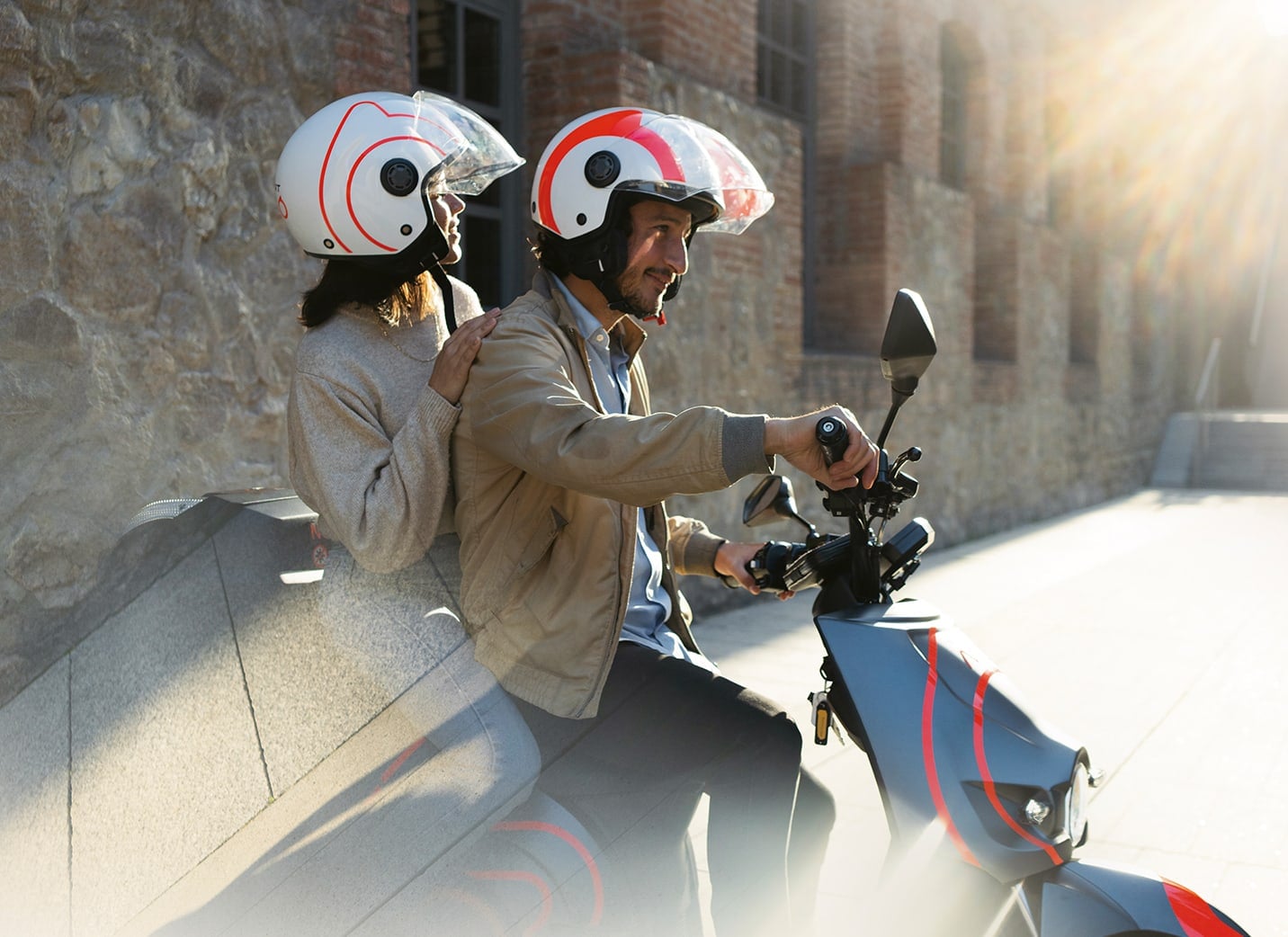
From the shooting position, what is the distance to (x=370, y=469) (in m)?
2.15

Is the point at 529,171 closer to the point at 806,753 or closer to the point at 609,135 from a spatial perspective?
the point at 806,753

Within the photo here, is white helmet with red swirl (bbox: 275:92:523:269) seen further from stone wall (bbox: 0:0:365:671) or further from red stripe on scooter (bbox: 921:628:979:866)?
stone wall (bbox: 0:0:365:671)

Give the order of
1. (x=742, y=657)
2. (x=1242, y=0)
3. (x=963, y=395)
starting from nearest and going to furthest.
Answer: (x=742, y=657) < (x=963, y=395) < (x=1242, y=0)

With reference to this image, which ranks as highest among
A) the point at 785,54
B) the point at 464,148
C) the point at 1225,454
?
the point at 785,54

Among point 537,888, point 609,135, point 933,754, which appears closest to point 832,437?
point 933,754

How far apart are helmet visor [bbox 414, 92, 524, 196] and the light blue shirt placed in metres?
0.42

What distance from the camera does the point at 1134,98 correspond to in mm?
15383

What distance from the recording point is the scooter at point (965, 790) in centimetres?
180

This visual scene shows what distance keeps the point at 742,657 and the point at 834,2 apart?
17.9 feet

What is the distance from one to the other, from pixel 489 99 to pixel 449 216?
13.1 feet

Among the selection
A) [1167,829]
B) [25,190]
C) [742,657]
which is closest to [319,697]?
[25,190]

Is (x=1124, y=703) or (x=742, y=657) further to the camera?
(x=742, y=657)

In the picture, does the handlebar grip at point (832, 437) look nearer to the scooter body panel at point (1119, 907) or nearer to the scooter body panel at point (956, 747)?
the scooter body panel at point (956, 747)

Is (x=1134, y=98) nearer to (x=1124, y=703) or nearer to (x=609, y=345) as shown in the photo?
(x=1124, y=703)
